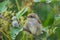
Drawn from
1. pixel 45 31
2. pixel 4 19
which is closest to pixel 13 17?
pixel 4 19

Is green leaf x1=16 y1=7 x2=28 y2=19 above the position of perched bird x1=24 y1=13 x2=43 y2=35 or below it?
above

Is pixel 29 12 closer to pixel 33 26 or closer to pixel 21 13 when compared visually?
pixel 21 13

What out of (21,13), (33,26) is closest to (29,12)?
(21,13)

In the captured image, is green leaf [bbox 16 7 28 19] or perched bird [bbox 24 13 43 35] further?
green leaf [bbox 16 7 28 19]

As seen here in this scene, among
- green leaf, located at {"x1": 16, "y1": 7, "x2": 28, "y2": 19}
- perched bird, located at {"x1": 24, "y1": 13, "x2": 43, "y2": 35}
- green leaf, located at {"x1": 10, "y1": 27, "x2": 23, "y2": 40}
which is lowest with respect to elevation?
green leaf, located at {"x1": 10, "y1": 27, "x2": 23, "y2": 40}

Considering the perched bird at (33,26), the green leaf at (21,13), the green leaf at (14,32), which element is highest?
the green leaf at (21,13)

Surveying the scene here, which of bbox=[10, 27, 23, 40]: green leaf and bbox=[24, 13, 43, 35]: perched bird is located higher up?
bbox=[24, 13, 43, 35]: perched bird

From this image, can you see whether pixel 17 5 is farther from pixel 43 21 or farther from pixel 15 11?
pixel 43 21

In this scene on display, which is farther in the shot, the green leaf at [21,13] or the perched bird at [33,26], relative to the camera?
the green leaf at [21,13]

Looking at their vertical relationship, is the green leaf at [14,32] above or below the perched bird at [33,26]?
below
